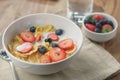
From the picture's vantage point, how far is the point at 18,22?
80 cm

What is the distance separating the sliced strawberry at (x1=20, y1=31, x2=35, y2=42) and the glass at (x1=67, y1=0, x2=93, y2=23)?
0.67 ft

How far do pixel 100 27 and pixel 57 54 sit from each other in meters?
0.20

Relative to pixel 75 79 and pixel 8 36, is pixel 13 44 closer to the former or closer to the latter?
pixel 8 36

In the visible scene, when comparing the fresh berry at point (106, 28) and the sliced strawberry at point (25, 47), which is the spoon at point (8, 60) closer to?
the sliced strawberry at point (25, 47)

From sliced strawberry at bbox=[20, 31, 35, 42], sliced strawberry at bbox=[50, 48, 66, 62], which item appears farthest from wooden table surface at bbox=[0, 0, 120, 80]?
sliced strawberry at bbox=[50, 48, 66, 62]

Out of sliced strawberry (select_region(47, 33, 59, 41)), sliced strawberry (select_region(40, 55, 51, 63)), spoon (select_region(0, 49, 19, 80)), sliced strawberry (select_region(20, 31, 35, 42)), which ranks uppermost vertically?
sliced strawberry (select_region(20, 31, 35, 42))

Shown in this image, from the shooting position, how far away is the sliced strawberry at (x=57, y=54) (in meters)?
0.68

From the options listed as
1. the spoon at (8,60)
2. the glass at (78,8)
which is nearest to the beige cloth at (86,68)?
the spoon at (8,60)

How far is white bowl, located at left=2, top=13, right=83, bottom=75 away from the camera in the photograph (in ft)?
2.15

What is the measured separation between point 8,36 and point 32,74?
5.3 inches

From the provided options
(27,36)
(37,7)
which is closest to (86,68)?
(27,36)

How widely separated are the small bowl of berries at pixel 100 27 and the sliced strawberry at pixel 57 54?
0.15 m

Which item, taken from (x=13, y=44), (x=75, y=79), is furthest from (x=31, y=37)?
(x=75, y=79)

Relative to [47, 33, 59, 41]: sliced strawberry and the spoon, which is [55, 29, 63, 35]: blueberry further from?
the spoon
